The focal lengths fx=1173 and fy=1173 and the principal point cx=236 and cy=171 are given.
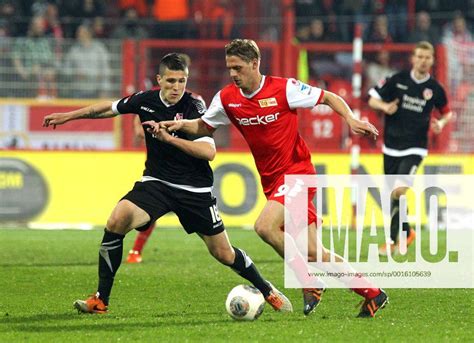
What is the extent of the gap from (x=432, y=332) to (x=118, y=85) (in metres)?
13.4

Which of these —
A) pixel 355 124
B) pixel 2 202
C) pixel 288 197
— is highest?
pixel 355 124

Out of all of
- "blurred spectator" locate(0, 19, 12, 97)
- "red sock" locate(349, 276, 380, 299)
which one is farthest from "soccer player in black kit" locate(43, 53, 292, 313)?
"blurred spectator" locate(0, 19, 12, 97)

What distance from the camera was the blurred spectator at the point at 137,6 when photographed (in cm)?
2425

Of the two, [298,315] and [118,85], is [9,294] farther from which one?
[118,85]

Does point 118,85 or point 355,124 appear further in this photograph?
point 118,85

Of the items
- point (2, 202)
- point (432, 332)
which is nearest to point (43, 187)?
point (2, 202)

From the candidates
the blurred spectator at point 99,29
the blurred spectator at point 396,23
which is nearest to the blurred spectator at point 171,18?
the blurred spectator at point 99,29

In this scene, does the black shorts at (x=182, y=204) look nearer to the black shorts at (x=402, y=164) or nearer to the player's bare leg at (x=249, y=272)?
the player's bare leg at (x=249, y=272)

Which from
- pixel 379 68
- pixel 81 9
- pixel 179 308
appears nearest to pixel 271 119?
pixel 179 308

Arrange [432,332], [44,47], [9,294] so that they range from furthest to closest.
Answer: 1. [44,47]
2. [9,294]
3. [432,332]

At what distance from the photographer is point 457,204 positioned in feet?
65.1

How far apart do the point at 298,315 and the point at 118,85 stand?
12307 millimetres

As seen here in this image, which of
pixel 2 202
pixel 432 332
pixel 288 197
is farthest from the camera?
pixel 2 202

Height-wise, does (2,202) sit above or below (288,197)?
below
